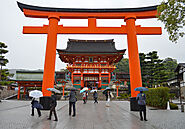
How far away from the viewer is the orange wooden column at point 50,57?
31.8 feet

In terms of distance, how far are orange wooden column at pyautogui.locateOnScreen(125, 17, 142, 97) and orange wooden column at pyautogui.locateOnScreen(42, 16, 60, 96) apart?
5.39 metres

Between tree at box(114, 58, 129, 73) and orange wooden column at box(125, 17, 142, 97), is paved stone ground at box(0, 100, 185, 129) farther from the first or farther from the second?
tree at box(114, 58, 129, 73)

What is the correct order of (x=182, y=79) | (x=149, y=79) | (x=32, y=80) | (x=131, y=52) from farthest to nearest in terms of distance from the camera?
(x=149, y=79) < (x=182, y=79) < (x=32, y=80) < (x=131, y=52)

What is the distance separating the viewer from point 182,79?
2745 centimetres

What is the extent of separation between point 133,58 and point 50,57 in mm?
5819

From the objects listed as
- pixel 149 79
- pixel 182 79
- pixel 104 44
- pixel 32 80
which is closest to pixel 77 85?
pixel 32 80

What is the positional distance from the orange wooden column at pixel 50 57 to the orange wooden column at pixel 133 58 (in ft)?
17.7

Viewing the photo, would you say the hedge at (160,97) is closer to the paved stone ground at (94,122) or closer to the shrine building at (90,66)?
the paved stone ground at (94,122)

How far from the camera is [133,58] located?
10000mm

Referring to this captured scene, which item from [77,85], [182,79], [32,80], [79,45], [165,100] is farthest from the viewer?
[79,45]

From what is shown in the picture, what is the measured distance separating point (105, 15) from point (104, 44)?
26.4m

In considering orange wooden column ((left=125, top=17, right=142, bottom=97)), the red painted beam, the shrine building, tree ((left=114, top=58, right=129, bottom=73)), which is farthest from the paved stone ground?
tree ((left=114, top=58, right=129, bottom=73))

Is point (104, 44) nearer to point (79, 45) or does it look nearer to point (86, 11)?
point (79, 45)

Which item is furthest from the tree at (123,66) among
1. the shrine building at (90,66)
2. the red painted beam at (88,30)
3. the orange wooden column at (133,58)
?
the orange wooden column at (133,58)
